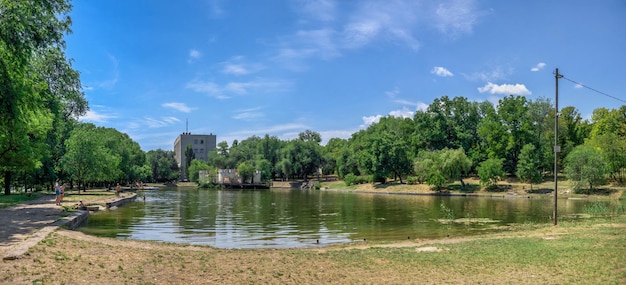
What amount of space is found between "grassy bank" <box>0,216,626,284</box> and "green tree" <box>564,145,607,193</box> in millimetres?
47454

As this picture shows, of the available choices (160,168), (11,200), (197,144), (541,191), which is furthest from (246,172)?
(11,200)

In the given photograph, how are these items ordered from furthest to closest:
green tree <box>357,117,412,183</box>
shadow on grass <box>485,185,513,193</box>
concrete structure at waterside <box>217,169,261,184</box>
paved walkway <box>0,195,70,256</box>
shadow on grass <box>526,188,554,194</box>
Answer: concrete structure at waterside <box>217,169,261,184</box> < green tree <box>357,117,412,183</box> < shadow on grass <box>485,185,513,193</box> < shadow on grass <box>526,188,554,194</box> < paved walkway <box>0,195,70,256</box>

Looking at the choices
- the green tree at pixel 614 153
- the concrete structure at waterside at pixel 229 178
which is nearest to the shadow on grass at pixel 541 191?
the green tree at pixel 614 153

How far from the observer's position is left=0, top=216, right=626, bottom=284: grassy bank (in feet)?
33.1

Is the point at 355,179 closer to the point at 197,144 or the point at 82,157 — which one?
the point at 82,157

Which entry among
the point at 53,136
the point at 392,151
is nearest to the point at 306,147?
the point at 392,151

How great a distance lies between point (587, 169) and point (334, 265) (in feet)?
182

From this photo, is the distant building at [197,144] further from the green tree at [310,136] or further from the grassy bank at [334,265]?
the grassy bank at [334,265]

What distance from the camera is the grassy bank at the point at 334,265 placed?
33.1 feet

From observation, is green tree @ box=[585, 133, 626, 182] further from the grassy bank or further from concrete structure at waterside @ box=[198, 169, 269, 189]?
concrete structure at waterside @ box=[198, 169, 269, 189]

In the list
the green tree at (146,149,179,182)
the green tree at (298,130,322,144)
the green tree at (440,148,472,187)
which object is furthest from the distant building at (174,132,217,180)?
the green tree at (440,148,472,187)

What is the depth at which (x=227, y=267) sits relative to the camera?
38.7 feet

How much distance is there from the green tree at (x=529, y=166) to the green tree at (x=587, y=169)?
7.98 meters

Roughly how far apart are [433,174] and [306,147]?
2232 inches
